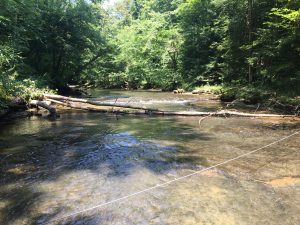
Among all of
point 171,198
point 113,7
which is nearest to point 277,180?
point 171,198

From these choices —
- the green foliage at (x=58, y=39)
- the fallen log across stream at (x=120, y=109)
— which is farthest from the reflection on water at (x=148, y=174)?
the green foliage at (x=58, y=39)

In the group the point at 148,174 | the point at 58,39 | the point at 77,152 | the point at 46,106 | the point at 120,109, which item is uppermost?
the point at 58,39

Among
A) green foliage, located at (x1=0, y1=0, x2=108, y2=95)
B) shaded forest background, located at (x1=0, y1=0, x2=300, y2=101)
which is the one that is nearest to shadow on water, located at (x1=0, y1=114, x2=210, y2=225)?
shaded forest background, located at (x1=0, y1=0, x2=300, y2=101)

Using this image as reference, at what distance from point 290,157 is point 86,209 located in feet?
18.2

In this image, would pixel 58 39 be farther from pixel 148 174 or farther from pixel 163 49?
pixel 148 174

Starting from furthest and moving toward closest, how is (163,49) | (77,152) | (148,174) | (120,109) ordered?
1. (163,49)
2. (120,109)
3. (77,152)
4. (148,174)

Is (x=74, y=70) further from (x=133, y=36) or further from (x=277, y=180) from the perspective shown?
(x=277, y=180)

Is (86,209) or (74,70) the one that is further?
(74,70)

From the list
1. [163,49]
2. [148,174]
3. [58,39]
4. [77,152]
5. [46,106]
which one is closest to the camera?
[148,174]

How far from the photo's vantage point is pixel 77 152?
8.95 m

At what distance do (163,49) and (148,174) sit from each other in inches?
1365

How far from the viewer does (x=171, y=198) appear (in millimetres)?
5832

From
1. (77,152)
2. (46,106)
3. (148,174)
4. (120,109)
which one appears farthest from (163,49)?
(148,174)

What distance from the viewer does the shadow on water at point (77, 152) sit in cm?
607
